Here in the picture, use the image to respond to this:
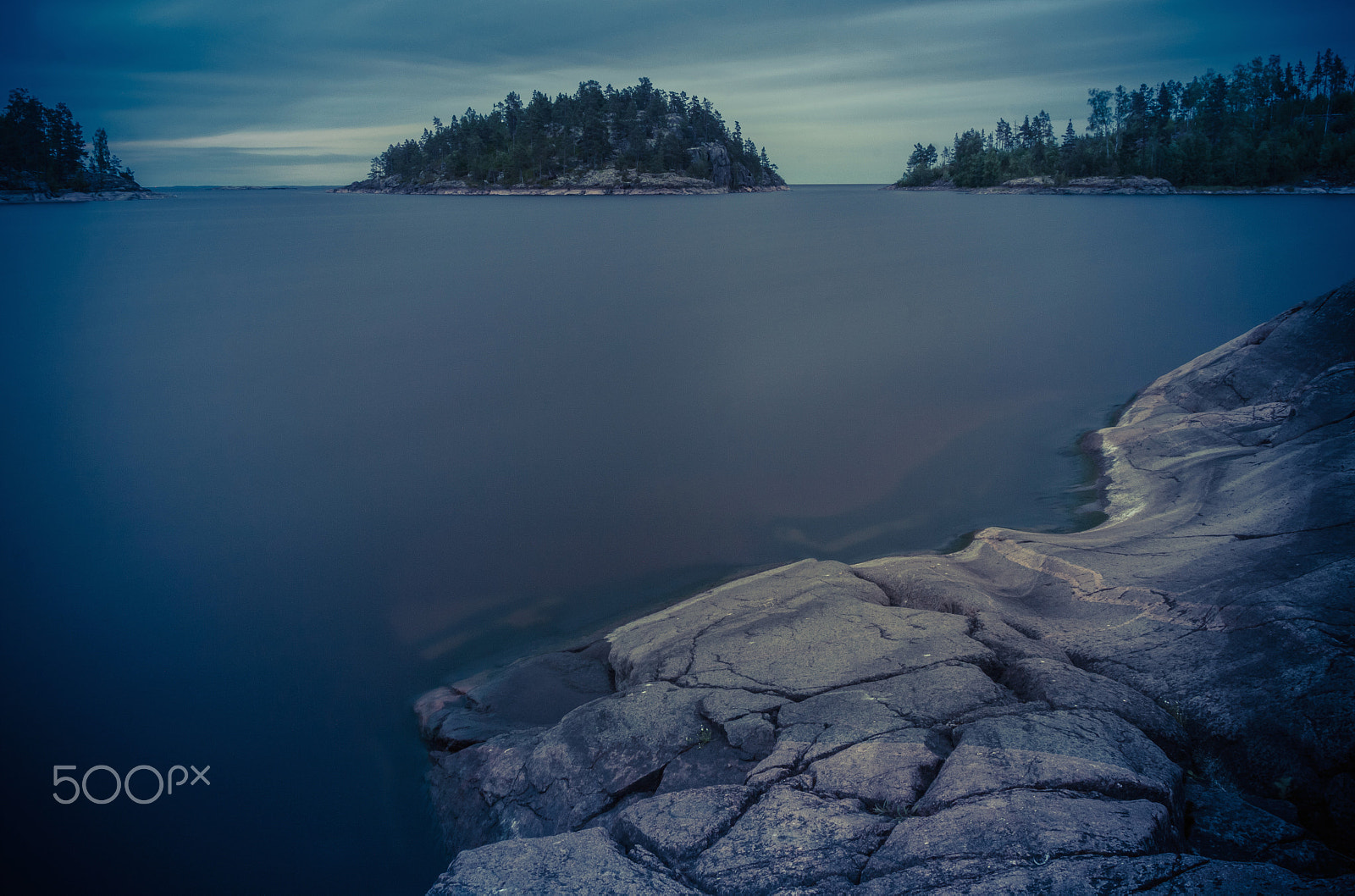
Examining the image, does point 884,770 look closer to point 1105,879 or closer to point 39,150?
point 1105,879

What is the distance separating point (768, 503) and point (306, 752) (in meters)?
7.17

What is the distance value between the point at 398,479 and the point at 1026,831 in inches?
431

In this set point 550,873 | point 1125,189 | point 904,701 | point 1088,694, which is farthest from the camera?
point 1125,189

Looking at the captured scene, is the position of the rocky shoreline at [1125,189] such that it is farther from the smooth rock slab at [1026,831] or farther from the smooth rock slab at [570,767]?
the smooth rock slab at [570,767]

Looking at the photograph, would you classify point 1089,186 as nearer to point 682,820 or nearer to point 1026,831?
point 1026,831

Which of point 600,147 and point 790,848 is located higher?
point 600,147

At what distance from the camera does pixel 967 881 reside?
308 centimetres

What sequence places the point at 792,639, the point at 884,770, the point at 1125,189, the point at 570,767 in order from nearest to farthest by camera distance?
the point at 884,770 < the point at 570,767 < the point at 792,639 < the point at 1125,189

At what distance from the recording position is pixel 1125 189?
10275 cm

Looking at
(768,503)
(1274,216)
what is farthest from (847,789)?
(1274,216)

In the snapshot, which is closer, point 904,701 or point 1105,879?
point 1105,879

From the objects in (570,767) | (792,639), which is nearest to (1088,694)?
(792,639)

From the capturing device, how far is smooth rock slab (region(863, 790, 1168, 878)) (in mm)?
3197

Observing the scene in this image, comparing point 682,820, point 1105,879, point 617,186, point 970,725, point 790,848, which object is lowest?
point 682,820
